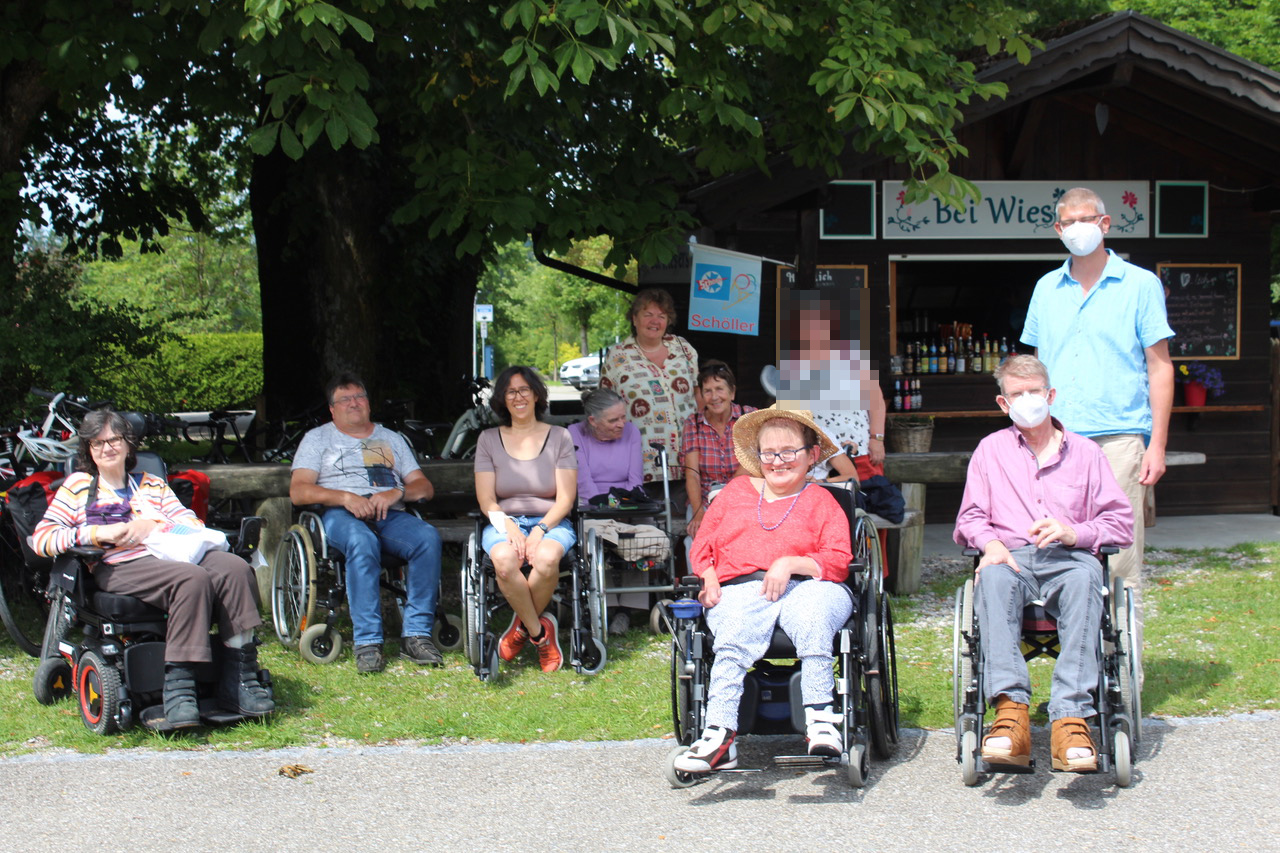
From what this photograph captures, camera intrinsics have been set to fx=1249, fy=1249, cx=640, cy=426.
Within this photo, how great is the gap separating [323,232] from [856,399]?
464cm

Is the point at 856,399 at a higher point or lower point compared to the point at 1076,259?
lower

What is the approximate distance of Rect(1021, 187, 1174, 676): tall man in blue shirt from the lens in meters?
4.94

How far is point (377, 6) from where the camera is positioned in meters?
5.87

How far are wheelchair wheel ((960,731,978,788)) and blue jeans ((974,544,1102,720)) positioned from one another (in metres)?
0.16

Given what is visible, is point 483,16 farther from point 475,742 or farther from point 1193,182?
point 1193,182

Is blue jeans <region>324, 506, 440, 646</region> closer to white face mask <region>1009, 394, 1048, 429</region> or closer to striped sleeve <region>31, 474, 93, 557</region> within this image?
striped sleeve <region>31, 474, 93, 557</region>

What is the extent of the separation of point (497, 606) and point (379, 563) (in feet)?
2.13

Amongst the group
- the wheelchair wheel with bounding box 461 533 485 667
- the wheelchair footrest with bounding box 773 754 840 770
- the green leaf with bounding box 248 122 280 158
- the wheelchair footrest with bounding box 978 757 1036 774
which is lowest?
the wheelchair footrest with bounding box 978 757 1036 774

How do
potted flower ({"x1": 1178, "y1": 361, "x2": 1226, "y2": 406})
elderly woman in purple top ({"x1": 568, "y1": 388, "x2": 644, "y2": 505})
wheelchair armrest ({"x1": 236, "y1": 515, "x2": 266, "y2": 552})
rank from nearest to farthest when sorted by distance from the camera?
wheelchair armrest ({"x1": 236, "y1": 515, "x2": 266, "y2": 552}) → elderly woman in purple top ({"x1": 568, "y1": 388, "x2": 644, "y2": 505}) → potted flower ({"x1": 1178, "y1": 361, "x2": 1226, "y2": 406})

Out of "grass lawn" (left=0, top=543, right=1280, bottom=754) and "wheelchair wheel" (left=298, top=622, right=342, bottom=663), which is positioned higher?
"wheelchair wheel" (left=298, top=622, right=342, bottom=663)

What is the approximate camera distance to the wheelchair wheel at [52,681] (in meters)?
5.43

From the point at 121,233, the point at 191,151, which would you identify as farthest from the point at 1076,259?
the point at 191,151

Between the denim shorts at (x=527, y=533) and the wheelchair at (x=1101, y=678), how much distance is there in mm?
2121

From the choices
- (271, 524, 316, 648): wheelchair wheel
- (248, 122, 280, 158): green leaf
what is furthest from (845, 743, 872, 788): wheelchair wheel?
(248, 122, 280, 158): green leaf
